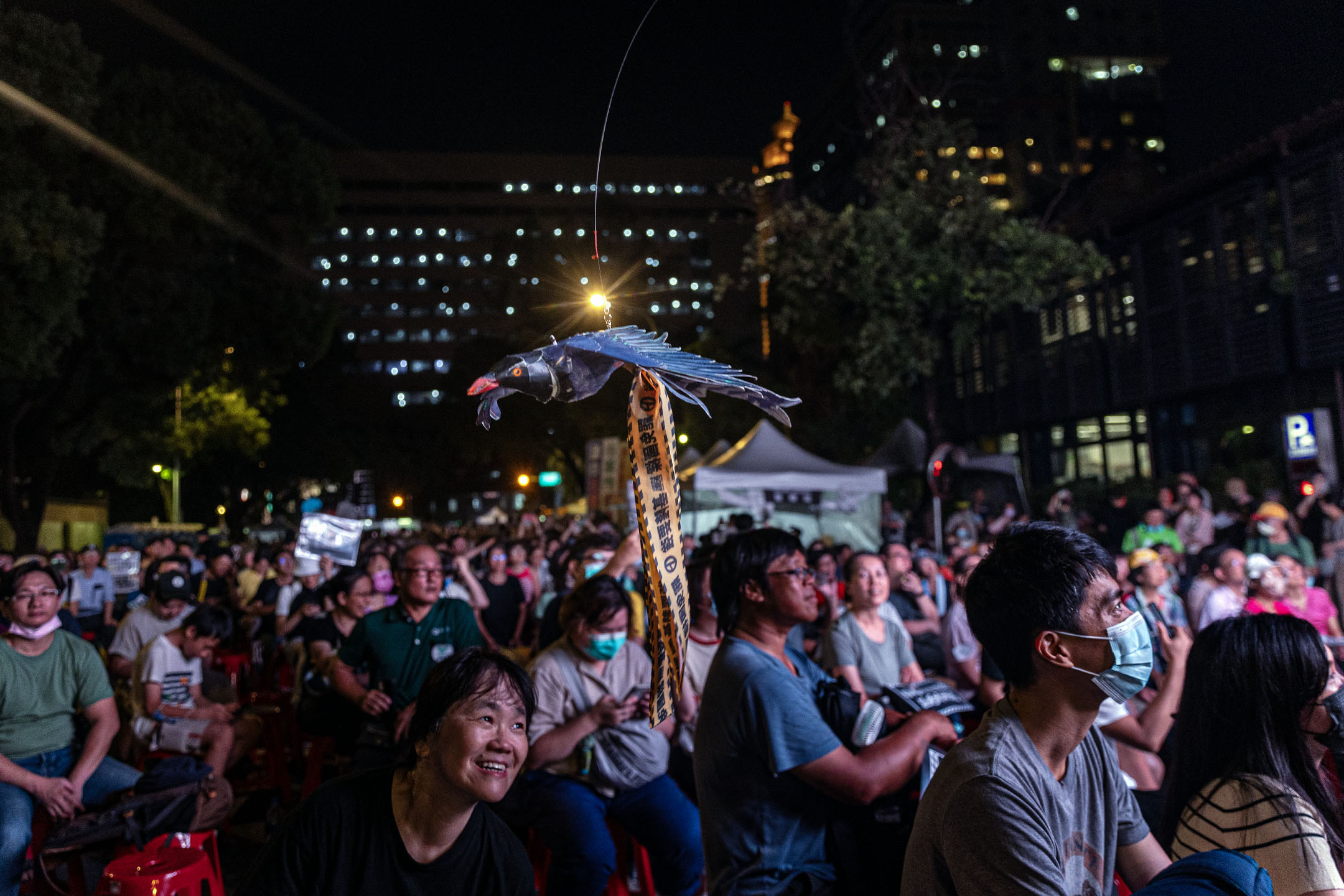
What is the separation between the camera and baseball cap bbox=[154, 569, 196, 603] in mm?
6305

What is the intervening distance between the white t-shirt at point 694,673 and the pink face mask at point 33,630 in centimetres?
307

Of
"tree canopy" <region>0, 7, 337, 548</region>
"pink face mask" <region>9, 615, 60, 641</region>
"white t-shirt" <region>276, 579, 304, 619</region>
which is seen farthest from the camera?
"tree canopy" <region>0, 7, 337, 548</region>

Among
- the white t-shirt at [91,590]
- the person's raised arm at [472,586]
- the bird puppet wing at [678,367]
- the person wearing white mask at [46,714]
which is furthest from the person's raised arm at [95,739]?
the white t-shirt at [91,590]

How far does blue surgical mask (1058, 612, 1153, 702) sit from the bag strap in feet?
8.24

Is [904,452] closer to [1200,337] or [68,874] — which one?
[1200,337]

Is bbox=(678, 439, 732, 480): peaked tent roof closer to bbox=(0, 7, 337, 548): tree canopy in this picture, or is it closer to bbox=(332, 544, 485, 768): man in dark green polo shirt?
bbox=(332, 544, 485, 768): man in dark green polo shirt

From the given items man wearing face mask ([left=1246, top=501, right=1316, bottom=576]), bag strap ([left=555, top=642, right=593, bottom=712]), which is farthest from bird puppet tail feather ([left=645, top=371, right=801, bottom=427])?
man wearing face mask ([left=1246, top=501, right=1316, bottom=576])

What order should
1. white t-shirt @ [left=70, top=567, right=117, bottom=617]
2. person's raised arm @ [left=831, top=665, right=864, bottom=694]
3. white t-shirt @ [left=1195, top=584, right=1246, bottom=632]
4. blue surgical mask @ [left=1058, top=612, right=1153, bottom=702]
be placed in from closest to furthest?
blue surgical mask @ [left=1058, top=612, right=1153, bottom=702]
person's raised arm @ [left=831, top=665, right=864, bottom=694]
white t-shirt @ [left=1195, top=584, right=1246, bottom=632]
white t-shirt @ [left=70, top=567, right=117, bottom=617]

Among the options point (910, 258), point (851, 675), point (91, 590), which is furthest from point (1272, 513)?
point (91, 590)

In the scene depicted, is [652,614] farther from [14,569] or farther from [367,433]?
[367,433]

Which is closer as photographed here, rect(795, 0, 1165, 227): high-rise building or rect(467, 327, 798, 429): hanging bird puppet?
rect(467, 327, 798, 429): hanging bird puppet

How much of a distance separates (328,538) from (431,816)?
7270mm

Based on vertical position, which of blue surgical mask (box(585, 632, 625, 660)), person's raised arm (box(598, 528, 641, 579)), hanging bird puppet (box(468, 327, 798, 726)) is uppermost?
hanging bird puppet (box(468, 327, 798, 726))

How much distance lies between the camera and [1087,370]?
20.8m
